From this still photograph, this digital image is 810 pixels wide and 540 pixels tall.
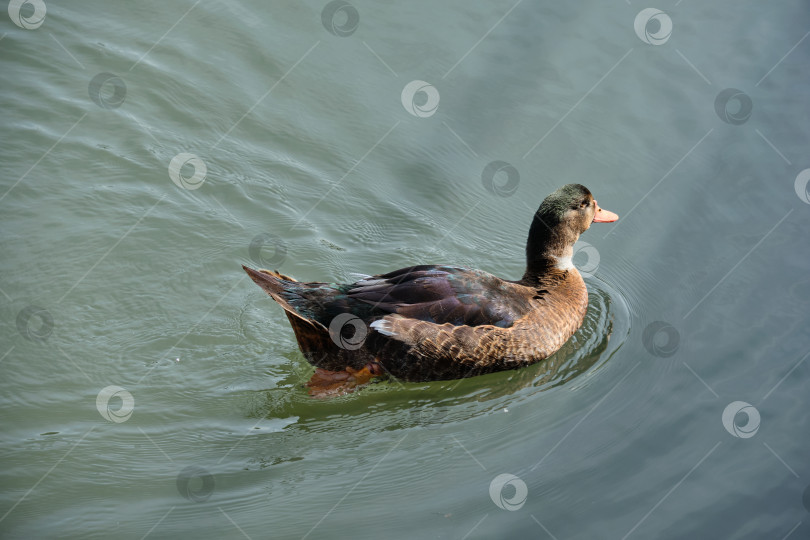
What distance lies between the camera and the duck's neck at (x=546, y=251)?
6.42 meters

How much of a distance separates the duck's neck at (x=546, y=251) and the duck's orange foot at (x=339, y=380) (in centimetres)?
150

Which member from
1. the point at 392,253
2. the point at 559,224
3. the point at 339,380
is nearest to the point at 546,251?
the point at 559,224

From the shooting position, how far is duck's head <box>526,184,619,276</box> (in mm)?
6328

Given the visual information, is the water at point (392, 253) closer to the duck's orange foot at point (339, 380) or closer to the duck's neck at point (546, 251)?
the duck's orange foot at point (339, 380)

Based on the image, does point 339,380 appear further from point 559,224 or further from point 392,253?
point 559,224

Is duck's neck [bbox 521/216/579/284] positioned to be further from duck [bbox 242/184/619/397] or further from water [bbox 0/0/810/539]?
water [bbox 0/0/810/539]

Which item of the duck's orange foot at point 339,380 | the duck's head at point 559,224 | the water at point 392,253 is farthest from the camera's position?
the duck's head at point 559,224

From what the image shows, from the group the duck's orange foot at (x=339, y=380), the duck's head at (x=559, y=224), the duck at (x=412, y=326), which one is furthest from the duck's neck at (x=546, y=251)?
the duck's orange foot at (x=339, y=380)

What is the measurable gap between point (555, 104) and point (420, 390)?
3581 millimetres

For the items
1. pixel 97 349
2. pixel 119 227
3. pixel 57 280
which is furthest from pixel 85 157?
pixel 97 349

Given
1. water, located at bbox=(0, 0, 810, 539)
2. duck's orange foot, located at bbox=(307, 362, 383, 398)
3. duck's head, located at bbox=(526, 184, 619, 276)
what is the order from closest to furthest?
water, located at bbox=(0, 0, 810, 539) < duck's orange foot, located at bbox=(307, 362, 383, 398) < duck's head, located at bbox=(526, 184, 619, 276)

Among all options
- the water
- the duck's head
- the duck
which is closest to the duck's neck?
the duck's head

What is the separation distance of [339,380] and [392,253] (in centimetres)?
150

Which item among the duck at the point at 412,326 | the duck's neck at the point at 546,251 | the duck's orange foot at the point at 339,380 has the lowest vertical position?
the duck's orange foot at the point at 339,380
